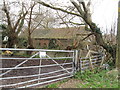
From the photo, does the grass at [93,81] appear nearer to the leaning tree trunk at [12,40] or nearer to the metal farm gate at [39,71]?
the metal farm gate at [39,71]

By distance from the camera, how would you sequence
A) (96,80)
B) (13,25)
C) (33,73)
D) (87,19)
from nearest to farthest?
(96,80) → (33,73) → (87,19) → (13,25)

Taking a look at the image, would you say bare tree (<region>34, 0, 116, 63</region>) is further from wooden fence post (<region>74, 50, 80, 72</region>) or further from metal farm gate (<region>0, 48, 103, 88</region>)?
wooden fence post (<region>74, 50, 80, 72</region>)

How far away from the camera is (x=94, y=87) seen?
11.9 feet

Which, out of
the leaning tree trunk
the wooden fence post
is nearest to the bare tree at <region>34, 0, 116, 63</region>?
the wooden fence post

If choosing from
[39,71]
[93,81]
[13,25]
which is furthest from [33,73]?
[13,25]

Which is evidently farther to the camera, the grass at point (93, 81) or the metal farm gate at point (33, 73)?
the grass at point (93, 81)

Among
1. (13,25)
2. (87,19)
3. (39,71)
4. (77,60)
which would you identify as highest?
(13,25)

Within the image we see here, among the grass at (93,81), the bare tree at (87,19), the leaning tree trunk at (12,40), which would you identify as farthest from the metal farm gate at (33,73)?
the leaning tree trunk at (12,40)

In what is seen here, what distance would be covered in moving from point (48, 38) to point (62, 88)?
571 inches

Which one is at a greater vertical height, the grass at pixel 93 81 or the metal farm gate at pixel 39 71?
the metal farm gate at pixel 39 71

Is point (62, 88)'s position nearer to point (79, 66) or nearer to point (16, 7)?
point (79, 66)

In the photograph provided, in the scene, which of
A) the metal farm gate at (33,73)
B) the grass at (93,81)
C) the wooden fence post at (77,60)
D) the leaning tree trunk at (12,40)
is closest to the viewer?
the metal farm gate at (33,73)

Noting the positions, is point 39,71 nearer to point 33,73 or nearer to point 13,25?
point 33,73

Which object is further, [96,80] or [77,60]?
[77,60]
